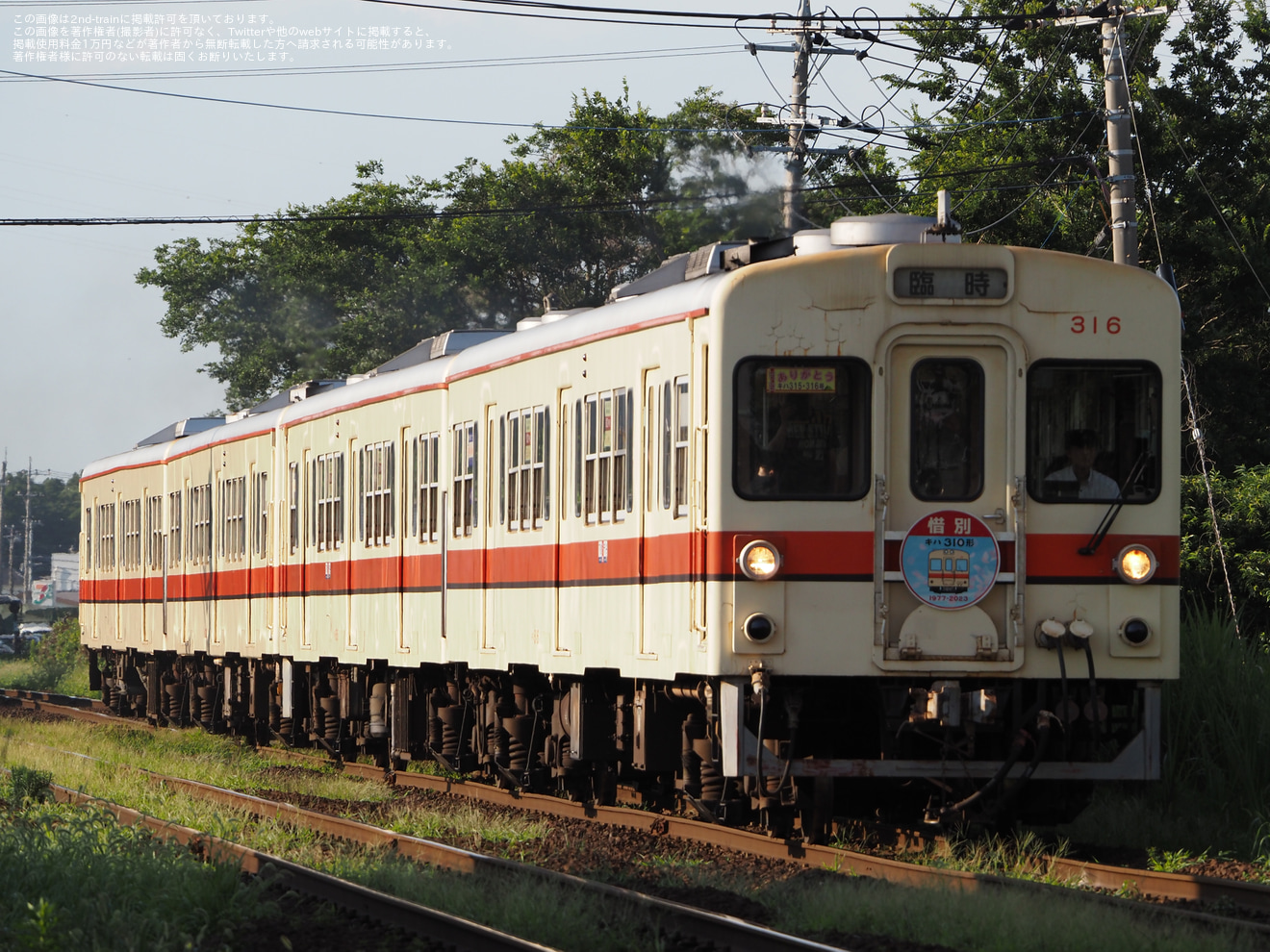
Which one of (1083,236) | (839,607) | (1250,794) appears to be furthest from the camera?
(1083,236)

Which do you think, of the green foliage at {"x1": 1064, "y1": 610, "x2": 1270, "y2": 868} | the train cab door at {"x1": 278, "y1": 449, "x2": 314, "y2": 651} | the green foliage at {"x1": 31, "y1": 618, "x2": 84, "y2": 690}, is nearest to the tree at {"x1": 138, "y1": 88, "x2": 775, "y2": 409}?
the green foliage at {"x1": 31, "y1": 618, "x2": 84, "y2": 690}

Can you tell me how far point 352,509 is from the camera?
A: 56.9ft

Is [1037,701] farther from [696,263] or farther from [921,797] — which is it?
[696,263]

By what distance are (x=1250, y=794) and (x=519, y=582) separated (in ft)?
16.4

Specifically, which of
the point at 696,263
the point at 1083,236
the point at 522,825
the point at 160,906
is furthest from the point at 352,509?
the point at 1083,236

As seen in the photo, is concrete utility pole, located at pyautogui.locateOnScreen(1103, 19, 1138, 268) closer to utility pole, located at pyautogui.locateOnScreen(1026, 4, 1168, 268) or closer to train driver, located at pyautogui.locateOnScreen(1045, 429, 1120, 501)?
utility pole, located at pyautogui.locateOnScreen(1026, 4, 1168, 268)

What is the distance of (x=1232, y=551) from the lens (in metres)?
18.5

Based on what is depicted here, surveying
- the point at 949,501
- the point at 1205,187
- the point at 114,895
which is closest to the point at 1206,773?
the point at 949,501

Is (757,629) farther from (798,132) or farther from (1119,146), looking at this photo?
(798,132)

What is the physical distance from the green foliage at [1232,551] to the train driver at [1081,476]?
8287mm

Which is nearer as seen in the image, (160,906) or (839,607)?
(160,906)

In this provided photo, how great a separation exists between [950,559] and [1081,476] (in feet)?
2.83

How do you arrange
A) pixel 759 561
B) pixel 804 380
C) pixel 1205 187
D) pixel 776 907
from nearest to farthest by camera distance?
pixel 776 907 → pixel 759 561 → pixel 804 380 → pixel 1205 187

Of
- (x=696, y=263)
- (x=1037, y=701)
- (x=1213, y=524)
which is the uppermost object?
(x=696, y=263)
